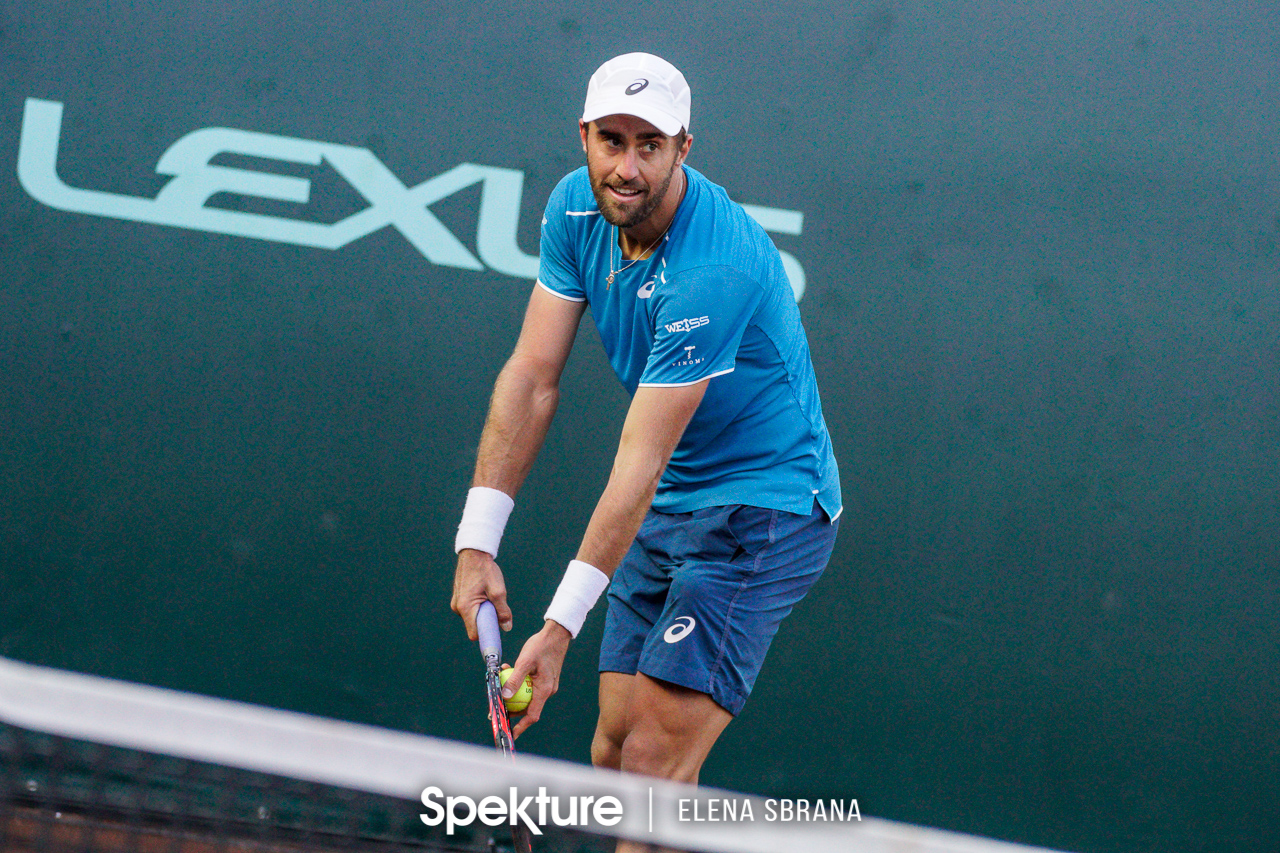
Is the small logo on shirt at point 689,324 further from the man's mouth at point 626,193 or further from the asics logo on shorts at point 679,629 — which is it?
the asics logo on shorts at point 679,629

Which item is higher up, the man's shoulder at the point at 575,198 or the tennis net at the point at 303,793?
the man's shoulder at the point at 575,198

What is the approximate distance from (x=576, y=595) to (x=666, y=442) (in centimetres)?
27

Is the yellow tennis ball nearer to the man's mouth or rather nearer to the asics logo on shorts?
the asics logo on shorts

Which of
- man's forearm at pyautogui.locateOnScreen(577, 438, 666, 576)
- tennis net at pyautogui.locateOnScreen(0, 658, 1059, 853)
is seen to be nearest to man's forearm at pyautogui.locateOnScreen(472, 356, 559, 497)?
man's forearm at pyautogui.locateOnScreen(577, 438, 666, 576)

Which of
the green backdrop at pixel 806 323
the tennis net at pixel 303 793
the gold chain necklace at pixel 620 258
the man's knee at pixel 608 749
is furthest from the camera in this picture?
the green backdrop at pixel 806 323

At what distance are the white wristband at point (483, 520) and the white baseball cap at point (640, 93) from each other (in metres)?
0.64

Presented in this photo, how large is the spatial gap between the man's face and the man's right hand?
590mm

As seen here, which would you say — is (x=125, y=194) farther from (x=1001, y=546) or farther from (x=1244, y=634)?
(x=1244, y=634)

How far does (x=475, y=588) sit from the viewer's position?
182cm

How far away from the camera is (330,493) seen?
8.95 ft

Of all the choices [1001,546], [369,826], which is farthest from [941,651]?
[369,826]

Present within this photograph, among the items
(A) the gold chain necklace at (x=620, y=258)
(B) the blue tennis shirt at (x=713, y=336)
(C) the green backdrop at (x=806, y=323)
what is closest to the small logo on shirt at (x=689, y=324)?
(B) the blue tennis shirt at (x=713, y=336)

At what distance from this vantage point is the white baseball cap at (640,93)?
174cm

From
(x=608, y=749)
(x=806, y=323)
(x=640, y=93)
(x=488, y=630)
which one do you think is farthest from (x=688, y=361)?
(x=806, y=323)
